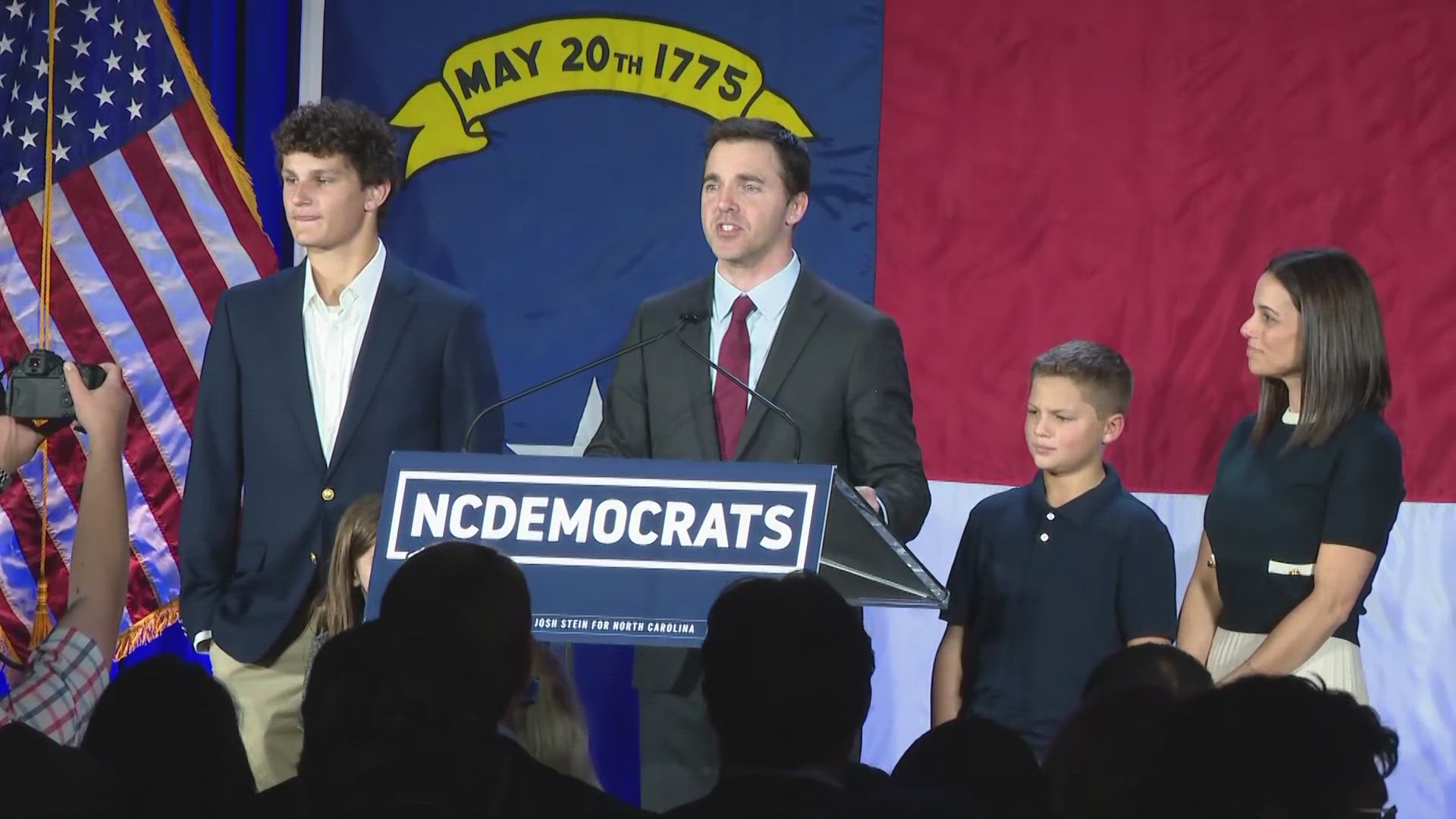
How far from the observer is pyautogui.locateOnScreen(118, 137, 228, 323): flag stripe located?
4680 mm

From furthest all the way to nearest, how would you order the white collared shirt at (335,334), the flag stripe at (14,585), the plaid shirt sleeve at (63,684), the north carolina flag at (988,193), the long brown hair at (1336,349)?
the flag stripe at (14,585) < the north carolina flag at (988,193) < the white collared shirt at (335,334) < the long brown hair at (1336,349) < the plaid shirt sleeve at (63,684)

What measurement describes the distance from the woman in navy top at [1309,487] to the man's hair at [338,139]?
1.76 m

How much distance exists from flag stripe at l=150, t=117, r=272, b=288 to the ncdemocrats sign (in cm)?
238

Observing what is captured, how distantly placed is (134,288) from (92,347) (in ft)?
0.61

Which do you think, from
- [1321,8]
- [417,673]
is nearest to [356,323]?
[417,673]

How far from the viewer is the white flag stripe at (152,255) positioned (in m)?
4.68

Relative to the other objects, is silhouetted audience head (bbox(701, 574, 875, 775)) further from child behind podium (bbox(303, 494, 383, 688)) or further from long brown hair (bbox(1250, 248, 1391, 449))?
long brown hair (bbox(1250, 248, 1391, 449))

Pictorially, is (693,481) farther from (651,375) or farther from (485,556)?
(651,375)

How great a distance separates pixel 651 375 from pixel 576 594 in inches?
40.6

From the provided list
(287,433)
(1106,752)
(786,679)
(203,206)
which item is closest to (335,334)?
(287,433)

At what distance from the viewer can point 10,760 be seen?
1.65 m

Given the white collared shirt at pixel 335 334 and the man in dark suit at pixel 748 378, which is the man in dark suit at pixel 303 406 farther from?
the man in dark suit at pixel 748 378

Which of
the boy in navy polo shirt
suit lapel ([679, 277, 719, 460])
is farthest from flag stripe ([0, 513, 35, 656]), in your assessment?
the boy in navy polo shirt

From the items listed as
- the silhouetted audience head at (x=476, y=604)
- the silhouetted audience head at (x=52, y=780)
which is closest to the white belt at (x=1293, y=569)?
the silhouetted audience head at (x=476, y=604)
